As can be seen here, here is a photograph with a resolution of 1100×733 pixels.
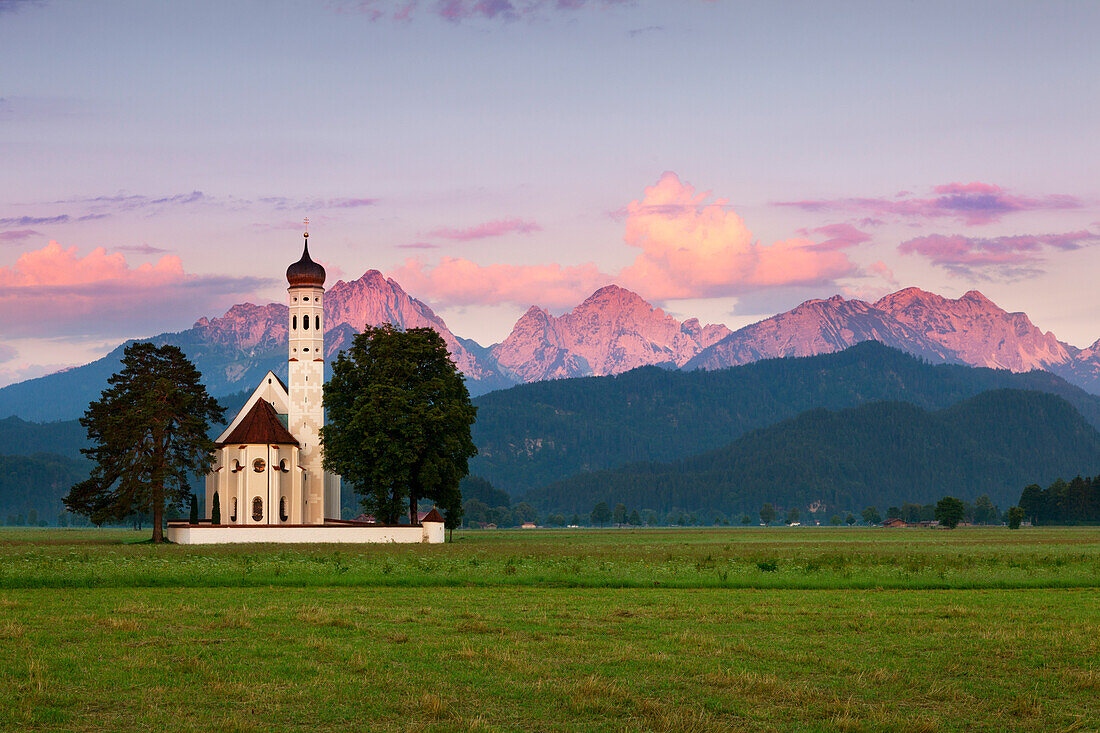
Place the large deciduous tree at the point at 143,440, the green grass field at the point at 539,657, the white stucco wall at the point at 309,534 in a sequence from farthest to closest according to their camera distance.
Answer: the large deciduous tree at the point at 143,440, the white stucco wall at the point at 309,534, the green grass field at the point at 539,657

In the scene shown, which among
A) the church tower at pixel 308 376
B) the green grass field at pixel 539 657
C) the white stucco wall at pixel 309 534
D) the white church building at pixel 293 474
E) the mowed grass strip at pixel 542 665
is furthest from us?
the church tower at pixel 308 376

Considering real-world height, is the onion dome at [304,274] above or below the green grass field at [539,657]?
above

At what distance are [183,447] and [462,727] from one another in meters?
76.5

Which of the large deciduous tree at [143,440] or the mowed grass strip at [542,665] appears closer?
the mowed grass strip at [542,665]

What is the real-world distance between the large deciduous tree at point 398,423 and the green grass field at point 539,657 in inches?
1798

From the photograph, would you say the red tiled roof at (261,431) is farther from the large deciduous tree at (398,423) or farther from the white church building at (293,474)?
the large deciduous tree at (398,423)

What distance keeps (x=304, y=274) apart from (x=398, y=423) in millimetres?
28920

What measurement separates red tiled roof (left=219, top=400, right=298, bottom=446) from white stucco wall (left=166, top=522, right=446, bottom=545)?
11.8 m

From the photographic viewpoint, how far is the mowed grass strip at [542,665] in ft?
56.4

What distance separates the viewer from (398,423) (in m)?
86.1

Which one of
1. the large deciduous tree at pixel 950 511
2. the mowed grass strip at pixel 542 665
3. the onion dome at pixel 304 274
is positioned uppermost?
the onion dome at pixel 304 274

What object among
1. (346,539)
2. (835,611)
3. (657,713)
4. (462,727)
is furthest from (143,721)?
(346,539)

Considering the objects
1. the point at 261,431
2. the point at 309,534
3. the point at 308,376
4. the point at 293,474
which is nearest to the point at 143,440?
the point at 261,431

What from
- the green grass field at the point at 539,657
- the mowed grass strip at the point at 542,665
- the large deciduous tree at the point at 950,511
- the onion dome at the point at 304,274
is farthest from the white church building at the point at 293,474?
the large deciduous tree at the point at 950,511
